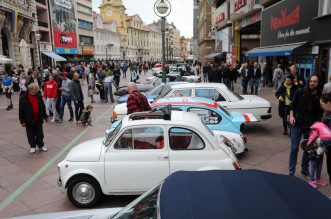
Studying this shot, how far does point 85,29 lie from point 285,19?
2381 inches

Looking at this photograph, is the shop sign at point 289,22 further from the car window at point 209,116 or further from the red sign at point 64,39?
the red sign at point 64,39

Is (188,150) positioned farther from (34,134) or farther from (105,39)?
(105,39)

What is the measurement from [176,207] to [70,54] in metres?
65.2

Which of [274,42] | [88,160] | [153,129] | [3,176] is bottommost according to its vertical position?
[3,176]

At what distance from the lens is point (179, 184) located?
87.8 inches

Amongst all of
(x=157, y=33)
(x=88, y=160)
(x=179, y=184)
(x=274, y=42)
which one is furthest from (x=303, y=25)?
(x=157, y=33)

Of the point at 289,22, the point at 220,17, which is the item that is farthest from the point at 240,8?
the point at 220,17

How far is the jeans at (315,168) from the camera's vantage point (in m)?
5.12

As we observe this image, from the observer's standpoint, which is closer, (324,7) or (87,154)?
(87,154)

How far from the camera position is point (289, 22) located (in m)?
18.7

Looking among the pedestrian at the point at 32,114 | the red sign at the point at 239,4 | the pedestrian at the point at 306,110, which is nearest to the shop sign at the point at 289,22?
the red sign at the point at 239,4

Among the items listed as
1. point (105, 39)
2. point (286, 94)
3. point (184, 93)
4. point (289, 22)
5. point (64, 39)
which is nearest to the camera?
point (286, 94)

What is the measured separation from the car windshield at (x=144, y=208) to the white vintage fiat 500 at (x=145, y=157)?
212 cm

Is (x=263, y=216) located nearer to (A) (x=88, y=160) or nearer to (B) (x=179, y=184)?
(B) (x=179, y=184)
